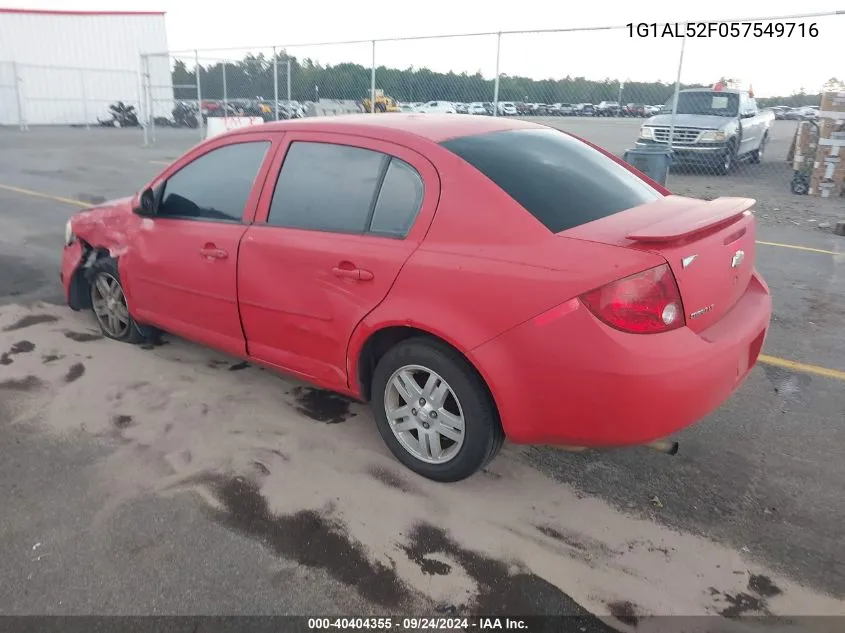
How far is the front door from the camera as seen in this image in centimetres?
364

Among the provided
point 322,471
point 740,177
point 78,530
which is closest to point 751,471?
point 322,471

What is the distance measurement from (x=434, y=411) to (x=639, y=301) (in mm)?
1053

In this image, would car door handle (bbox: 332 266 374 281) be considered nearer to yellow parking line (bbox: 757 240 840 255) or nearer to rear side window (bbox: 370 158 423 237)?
rear side window (bbox: 370 158 423 237)

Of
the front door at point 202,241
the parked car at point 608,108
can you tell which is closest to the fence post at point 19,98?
the parked car at point 608,108

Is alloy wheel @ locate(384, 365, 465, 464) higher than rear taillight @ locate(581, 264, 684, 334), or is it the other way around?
rear taillight @ locate(581, 264, 684, 334)

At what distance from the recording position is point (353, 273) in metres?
3.08

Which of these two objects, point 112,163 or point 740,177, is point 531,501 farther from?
point 112,163

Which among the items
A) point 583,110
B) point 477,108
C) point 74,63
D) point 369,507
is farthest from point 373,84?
point 74,63

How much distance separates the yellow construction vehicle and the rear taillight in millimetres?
11990

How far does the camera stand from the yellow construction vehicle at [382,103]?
46.1ft

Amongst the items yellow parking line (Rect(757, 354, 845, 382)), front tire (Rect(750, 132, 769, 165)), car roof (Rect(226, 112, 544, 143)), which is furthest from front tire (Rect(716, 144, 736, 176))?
car roof (Rect(226, 112, 544, 143))

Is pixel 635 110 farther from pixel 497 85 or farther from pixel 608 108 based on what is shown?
pixel 497 85

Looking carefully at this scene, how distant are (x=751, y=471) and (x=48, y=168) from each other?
16082 millimetres

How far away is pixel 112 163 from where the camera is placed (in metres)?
16.2
